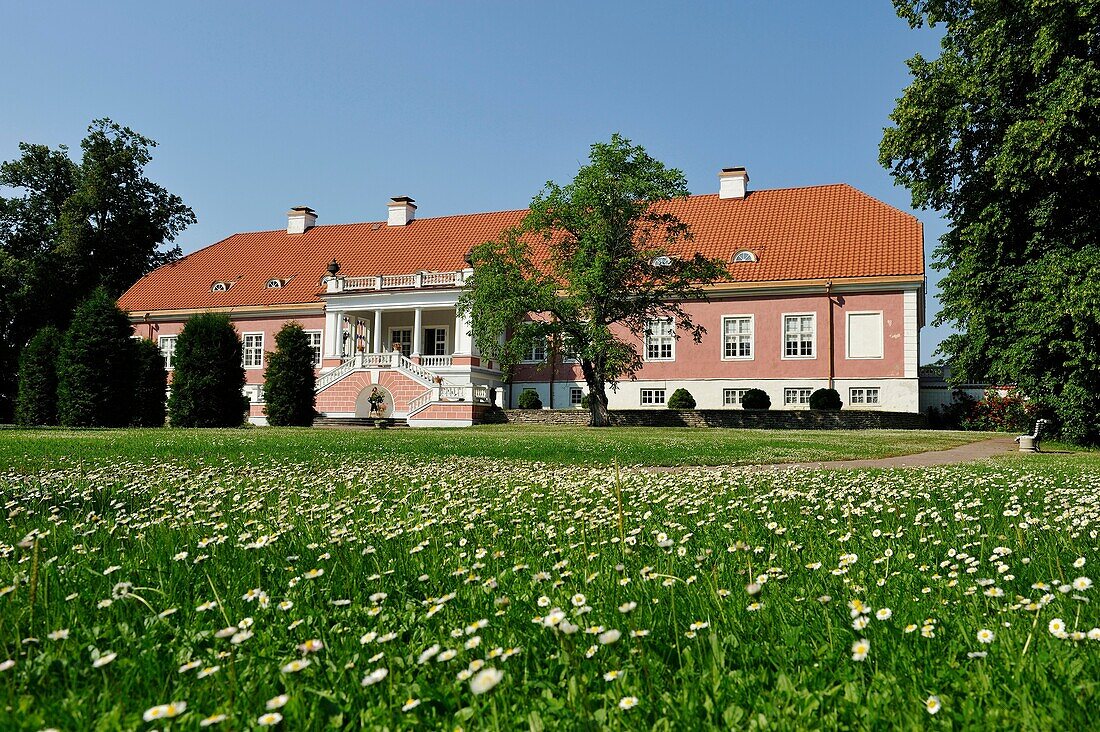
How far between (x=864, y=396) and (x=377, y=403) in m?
20.9

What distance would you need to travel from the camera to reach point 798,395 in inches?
1432

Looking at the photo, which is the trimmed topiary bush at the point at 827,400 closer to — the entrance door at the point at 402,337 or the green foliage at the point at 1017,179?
the green foliage at the point at 1017,179

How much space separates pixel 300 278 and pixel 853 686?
152 ft

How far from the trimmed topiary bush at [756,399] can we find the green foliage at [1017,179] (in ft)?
39.5

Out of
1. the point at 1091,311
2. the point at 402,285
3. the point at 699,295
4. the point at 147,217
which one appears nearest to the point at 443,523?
the point at 1091,311

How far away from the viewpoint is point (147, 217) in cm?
5178

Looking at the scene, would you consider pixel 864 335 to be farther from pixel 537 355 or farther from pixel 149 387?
pixel 149 387

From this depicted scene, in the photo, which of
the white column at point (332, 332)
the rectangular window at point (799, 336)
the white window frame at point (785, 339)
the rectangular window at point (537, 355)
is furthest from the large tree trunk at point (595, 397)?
the white column at point (332, 332)

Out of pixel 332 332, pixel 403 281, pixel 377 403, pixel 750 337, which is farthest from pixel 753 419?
pixel 332 332

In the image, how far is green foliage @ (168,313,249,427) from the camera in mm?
27188

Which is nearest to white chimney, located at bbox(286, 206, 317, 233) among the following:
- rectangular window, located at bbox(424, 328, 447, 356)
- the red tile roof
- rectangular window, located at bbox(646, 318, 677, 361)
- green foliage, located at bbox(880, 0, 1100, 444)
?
the red tile roof

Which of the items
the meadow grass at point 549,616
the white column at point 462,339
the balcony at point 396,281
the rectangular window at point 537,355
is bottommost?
the meadow grass at point 549,616

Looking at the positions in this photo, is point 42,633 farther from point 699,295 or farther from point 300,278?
point 300,278

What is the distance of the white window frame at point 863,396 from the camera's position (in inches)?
→ 1374
